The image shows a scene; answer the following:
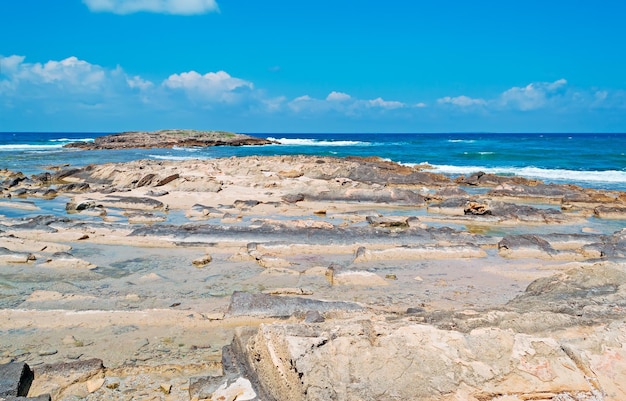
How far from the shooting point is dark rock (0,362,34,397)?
3.67 m

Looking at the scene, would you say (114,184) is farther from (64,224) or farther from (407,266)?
(407,266)

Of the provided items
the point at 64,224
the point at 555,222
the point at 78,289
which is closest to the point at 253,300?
the point at 78,289

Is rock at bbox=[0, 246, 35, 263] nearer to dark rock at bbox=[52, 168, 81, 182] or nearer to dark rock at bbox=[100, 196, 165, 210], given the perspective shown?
dark rock at bbox=[100, 196, 165, 210]

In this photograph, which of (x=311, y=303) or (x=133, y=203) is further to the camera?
(x=133, y=203)

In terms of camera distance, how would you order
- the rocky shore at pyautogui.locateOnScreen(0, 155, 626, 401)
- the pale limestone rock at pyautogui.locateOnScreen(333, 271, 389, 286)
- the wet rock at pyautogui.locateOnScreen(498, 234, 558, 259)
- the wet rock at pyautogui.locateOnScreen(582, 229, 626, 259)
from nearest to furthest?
1. the rocky shore at pyautogui.locateOnScreen(0, 155, 626, 401)
2. the pale limestone rock at pyautogui.locateOnScreen(333, 271, 389, 286)
3. the wet rock at pyautogui.locateOnScreen(582, 229, 626, 259)
4. the wet rock at pyautogui.locateOnScreen(498, 234, 558, 259)

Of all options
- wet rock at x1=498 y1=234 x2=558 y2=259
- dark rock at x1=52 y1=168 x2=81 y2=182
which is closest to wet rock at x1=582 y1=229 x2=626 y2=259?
wet rock at x1=498 y1=234 x2=558 y2=259

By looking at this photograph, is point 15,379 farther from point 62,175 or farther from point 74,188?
point 62,175

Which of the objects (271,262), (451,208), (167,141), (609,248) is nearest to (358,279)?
(271,262)

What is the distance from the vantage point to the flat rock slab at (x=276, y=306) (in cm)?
543

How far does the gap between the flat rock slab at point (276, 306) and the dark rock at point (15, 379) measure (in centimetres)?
209

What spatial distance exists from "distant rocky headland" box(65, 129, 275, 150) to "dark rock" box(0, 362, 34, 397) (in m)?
56.1

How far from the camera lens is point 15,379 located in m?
3.79

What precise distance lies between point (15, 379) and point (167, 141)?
61546 millimetres

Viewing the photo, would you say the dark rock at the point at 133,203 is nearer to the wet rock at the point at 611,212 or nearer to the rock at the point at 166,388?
the rock at the point at 166,388
